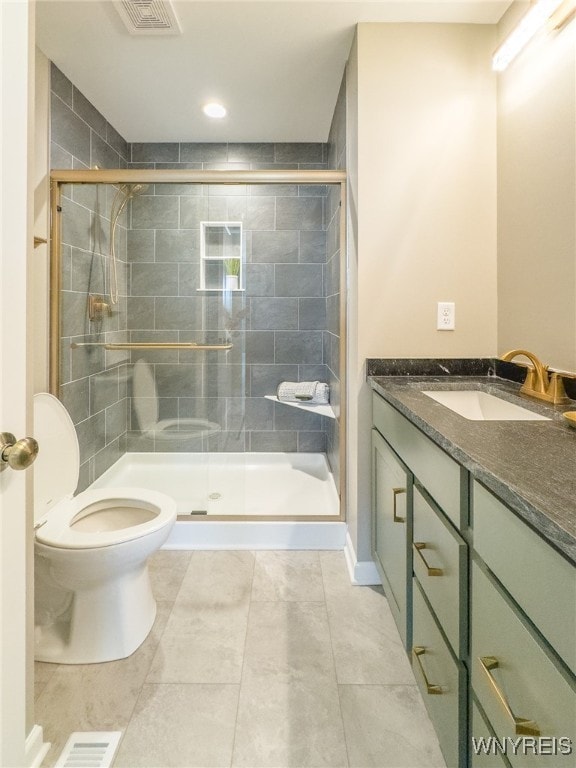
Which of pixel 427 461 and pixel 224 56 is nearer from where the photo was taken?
pixel 427 461

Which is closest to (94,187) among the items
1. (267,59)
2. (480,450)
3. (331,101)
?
(267,59)

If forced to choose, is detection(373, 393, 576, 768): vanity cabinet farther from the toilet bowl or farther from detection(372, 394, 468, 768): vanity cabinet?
the toilet bowl

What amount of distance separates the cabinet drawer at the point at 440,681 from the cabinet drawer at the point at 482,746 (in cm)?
4

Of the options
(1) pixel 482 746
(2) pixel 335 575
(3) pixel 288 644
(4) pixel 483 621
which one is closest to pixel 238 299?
(2) pixel 335 575

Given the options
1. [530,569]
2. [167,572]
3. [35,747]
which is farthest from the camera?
[167,572]

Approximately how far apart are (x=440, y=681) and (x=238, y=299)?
2.20 metres

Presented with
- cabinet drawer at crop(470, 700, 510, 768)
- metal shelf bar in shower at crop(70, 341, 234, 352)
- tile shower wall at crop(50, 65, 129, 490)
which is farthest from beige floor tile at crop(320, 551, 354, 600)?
tile shower wall at crop(50, 65, 129, 490)

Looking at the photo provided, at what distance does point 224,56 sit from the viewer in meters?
2.17

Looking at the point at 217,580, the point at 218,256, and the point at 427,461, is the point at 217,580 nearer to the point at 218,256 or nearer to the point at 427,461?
the point at 427,461

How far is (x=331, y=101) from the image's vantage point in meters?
2.65

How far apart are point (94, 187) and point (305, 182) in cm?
117

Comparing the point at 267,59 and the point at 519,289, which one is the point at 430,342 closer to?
the point at 519,289

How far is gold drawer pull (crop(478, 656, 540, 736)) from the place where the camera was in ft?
2.16

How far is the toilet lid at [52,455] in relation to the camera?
5.46ft
